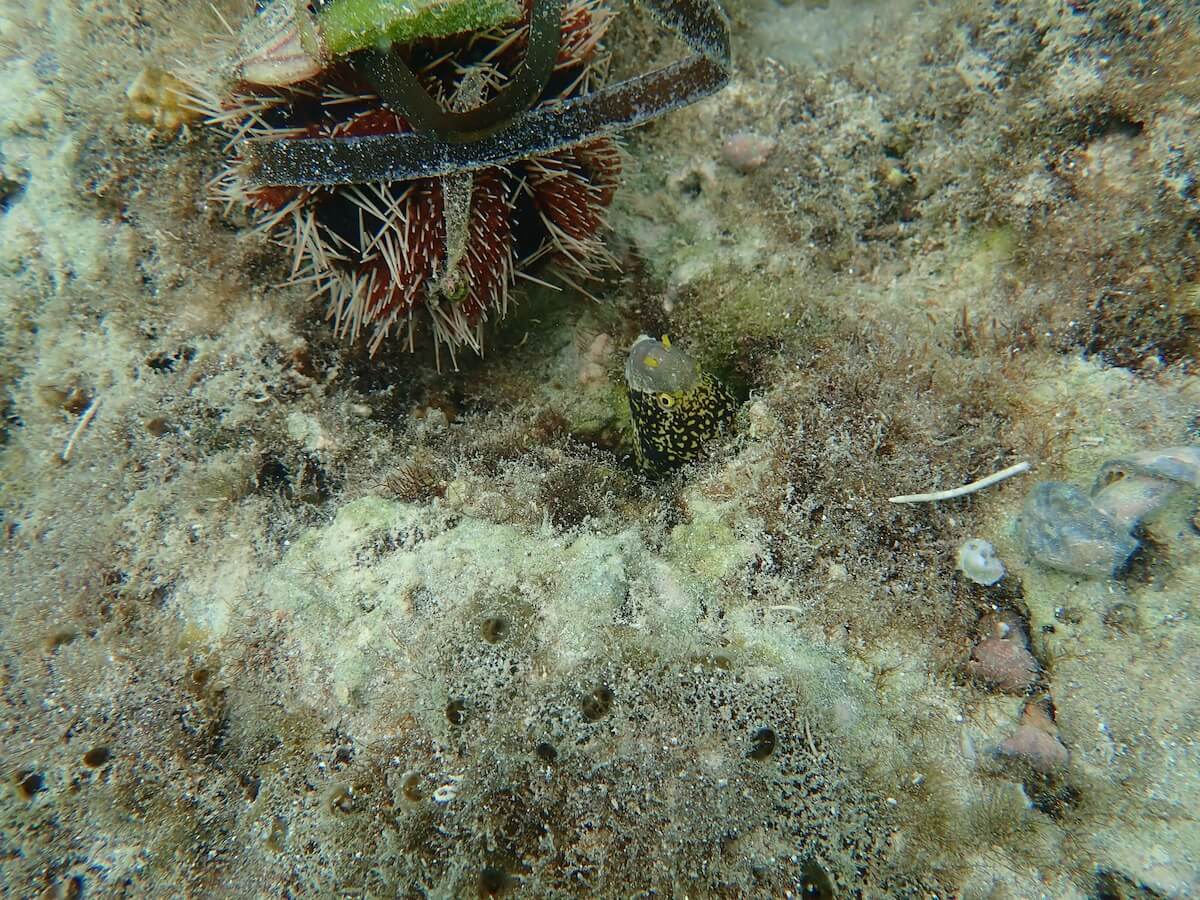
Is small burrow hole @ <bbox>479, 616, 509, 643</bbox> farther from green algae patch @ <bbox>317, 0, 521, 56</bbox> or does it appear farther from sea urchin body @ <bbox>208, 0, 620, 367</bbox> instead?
green algae patch @ <bbox>317, 0, 521, 56</bbox>

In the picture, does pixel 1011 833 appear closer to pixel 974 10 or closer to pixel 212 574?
pixel 212 574

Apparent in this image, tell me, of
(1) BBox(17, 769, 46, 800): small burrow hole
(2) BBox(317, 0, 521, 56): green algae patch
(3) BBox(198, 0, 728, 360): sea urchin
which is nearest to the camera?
(2) BBox(317, 0, 521, 56): green algae patch

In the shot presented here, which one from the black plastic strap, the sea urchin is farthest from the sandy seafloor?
the black plastic strap

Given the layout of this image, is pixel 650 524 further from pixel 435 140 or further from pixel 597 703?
pixel 435 140

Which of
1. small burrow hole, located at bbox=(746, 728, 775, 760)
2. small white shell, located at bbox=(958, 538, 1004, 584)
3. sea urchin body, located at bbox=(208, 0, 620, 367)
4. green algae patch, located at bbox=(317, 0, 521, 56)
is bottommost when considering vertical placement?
small burrow hole, located at bbox=(746, 728, 775, 760)

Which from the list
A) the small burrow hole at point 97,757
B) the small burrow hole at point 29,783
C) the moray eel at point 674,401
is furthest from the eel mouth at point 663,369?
the small burrow hole at point 29,783

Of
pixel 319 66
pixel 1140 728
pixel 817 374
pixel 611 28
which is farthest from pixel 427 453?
pixel 1140 728

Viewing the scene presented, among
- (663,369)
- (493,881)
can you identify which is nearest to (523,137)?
(663,369)
